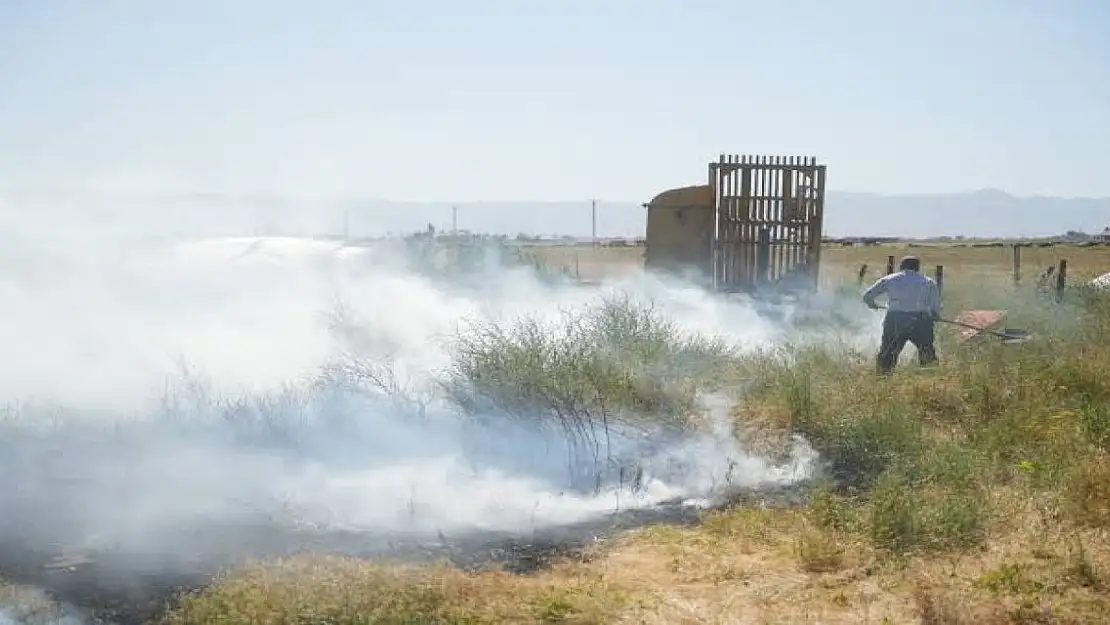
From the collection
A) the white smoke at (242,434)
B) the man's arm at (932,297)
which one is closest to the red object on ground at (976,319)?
the man's arm at (932,297)

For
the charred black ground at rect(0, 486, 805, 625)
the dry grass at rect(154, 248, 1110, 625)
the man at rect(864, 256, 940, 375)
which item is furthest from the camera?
the man at rect(864, 256, 940, 375)

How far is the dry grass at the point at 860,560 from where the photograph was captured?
18.0ft

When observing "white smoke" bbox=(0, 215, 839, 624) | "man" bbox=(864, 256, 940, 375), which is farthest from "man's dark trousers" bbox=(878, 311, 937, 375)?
"white smoke" bbox=(0, 215, 839, 624)

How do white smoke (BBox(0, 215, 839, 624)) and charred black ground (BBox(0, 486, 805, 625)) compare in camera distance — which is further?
white smoke (BBox(0, 215, 839, 624))

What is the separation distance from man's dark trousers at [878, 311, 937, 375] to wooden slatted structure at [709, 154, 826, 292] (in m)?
4.80

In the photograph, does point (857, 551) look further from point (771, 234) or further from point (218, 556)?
point (771, 234)

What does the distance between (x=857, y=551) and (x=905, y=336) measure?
5.62 m

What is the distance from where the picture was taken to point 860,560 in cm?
626

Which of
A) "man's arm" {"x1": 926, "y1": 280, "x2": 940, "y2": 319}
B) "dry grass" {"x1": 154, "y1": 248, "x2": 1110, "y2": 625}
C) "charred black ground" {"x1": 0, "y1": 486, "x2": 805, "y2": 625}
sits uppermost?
"man's arm" {"x1": 926, "y1": 280, "x2": 940, "y2": 319}

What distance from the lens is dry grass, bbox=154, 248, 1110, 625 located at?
215 inches

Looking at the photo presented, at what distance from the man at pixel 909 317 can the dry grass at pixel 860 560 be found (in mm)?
2128

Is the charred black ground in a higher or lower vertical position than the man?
lower

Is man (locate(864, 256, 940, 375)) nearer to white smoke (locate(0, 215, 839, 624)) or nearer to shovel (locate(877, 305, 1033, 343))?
shovel (locate(877, 305, 1033, 343))

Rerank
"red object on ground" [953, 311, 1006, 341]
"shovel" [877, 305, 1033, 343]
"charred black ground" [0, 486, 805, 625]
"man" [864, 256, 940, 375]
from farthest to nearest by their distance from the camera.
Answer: "red object on ground" [953, 311, 1006, 341], "shovel" [877, 305, 1033, 343], "man" [864, 256, 940, 375], "charred black ground" [0, 486, 805, 625]
